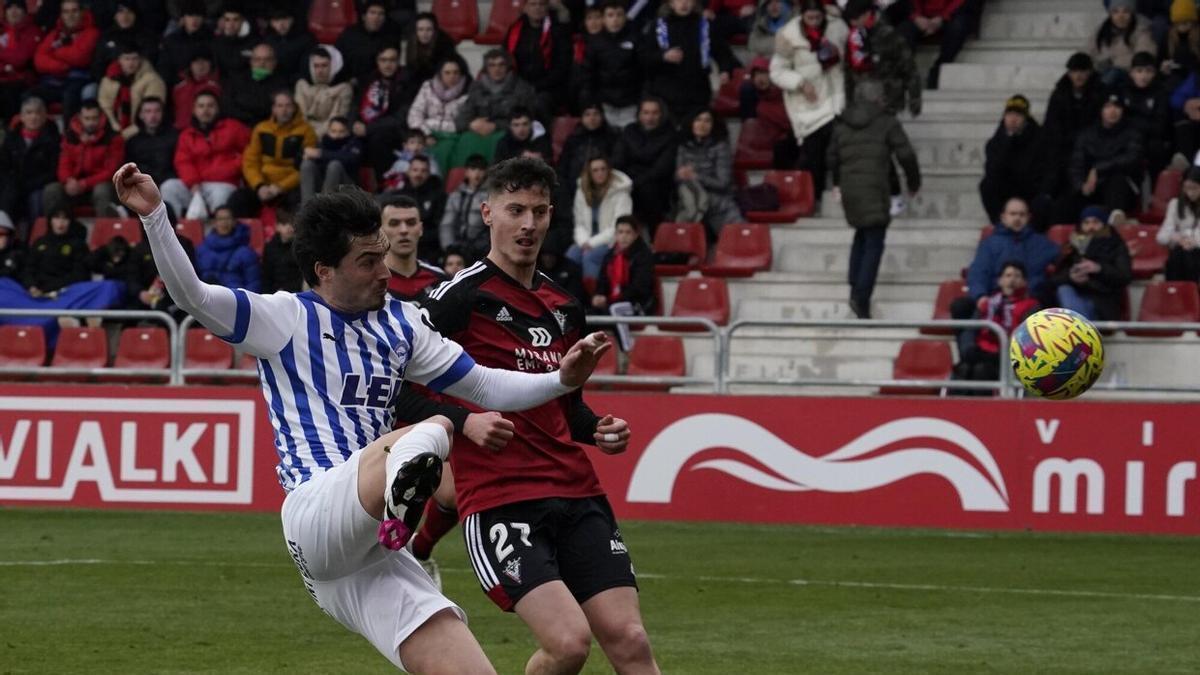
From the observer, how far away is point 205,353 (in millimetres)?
17812

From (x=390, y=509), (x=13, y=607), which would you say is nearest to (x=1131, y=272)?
(x=13, y=607)

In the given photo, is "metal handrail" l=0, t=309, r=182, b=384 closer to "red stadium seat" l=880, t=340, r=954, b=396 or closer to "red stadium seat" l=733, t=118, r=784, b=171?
"red stadium seat" l=880, t=340, r=954, b=396

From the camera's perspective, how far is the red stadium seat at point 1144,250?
18016 millimetres

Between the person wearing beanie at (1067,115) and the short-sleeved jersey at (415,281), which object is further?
the person wearing beanie at (1067,115)

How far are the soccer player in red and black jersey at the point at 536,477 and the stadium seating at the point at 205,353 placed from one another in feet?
34.9

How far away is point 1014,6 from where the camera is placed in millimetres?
21609

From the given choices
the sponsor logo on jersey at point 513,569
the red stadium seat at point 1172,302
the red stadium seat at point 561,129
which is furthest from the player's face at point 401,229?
the red stadium seat at point 561,129

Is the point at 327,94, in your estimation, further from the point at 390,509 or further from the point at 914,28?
the point at 390,509

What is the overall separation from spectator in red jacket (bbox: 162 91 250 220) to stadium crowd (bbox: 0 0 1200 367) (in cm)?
3

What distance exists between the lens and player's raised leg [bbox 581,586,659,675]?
6.59m

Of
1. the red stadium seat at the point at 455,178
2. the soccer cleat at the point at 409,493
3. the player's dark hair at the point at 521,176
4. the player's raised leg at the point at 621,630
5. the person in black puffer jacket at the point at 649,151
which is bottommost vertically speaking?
the player's raised leg at the point at 621,630

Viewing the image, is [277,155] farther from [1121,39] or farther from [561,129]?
[1121,39]

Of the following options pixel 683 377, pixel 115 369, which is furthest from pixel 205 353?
pixel 683 377

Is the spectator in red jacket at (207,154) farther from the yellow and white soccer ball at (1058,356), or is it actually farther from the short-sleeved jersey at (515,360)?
the short-sleeved jersey at (515,360)
